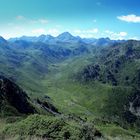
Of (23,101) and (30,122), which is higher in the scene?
(30,122)

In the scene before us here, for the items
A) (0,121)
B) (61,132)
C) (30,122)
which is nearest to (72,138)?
(61,132)

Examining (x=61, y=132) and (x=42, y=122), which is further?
(x=42, y=122)

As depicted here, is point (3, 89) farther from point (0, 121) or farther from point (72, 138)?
point (72, 138)

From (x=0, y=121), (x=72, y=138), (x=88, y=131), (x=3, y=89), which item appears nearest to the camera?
(x=72, y=138)

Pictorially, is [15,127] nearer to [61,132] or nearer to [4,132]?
[4,132]

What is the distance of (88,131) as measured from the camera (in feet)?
228

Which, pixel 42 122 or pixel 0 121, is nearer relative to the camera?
pixel 42 122

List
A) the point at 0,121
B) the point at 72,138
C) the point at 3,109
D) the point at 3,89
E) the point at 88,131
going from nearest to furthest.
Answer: the point at 72,138
the point at 88,131
the point at 0,121
the point at 3,109
the point at 3,89

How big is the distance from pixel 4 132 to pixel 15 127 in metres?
3.09

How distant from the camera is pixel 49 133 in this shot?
6600cm

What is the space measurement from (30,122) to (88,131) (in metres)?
13.3

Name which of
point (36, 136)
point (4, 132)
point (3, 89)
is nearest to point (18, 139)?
point (36, 136)

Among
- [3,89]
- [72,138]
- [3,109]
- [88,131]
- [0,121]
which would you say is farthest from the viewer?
[3,89]

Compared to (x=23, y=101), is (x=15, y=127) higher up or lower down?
higher up
